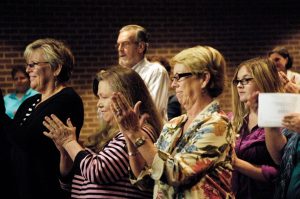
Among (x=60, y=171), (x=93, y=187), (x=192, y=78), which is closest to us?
(x=192, y=78)

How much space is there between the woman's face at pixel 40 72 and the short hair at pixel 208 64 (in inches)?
50.5

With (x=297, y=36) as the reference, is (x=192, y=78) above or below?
above

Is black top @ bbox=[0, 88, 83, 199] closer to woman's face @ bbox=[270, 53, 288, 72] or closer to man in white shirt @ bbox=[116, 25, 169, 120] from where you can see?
man in white shirt @ bbox=[116, 25, 169, 120]

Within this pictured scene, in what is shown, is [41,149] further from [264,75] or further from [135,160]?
[264,75]

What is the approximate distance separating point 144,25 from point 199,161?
586cm

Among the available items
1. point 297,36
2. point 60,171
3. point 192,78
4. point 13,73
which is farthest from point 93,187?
point 297,36

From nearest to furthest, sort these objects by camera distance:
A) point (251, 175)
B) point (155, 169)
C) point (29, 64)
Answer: point (155, 169) < point (251, 175) < point (29, 64)

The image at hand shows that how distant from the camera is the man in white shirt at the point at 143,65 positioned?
4668 mm

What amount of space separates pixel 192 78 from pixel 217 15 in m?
6.09

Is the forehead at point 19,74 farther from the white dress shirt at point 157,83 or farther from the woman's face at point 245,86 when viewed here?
the woman's face at point 245,86

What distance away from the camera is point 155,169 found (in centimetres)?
245

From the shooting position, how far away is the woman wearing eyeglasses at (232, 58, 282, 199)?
3236mm

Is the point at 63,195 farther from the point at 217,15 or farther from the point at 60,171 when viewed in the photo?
the point at 217,15

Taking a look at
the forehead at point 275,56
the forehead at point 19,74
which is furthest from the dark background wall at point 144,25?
the forehead at point 275,56
